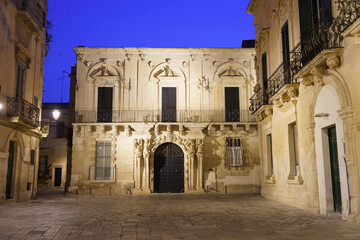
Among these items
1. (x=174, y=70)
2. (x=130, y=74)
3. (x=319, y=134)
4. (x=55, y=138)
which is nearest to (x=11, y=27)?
(x=130, y=74)

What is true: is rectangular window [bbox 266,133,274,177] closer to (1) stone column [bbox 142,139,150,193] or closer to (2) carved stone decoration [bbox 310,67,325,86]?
(2) carved stone decoration [bbox 310,67,325,86]

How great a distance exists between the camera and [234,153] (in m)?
20.4

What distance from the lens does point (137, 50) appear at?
2116 centimetres

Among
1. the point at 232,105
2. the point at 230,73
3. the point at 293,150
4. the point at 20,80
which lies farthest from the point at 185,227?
the point at 230,73

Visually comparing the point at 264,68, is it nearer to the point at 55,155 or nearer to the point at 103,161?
the point at 103,161

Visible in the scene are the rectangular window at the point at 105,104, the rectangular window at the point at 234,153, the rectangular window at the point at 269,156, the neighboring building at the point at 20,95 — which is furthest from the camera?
the rectangular window at the point at 105,104

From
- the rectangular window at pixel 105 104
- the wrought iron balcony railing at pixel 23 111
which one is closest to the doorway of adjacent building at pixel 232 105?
the rectangular window at pixel 105 104

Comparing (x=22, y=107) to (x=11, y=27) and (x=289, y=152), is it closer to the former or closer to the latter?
(x=11, y=27)

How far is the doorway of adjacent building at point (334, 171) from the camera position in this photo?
8.54 metres

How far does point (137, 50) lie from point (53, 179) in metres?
14.8

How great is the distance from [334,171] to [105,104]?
48.3 ft

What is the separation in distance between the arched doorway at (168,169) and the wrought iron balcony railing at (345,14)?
13746mm

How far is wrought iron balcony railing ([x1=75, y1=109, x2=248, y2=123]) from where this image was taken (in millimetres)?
20422

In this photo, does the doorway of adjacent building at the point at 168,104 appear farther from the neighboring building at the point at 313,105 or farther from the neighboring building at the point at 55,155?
the neighboring building at the point at 55,155
